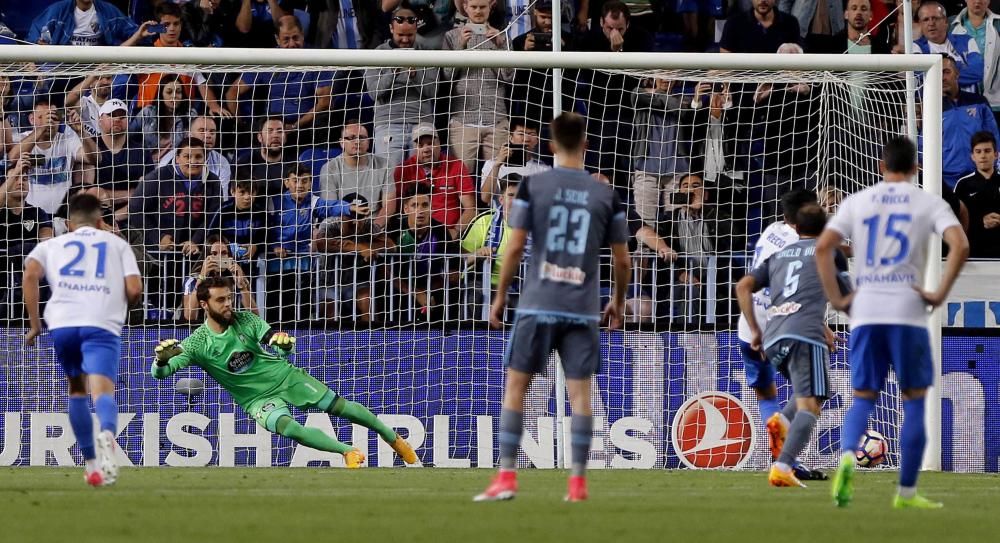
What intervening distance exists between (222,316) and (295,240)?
1.35m

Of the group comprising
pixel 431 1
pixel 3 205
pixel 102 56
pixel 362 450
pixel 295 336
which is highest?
pixel 431 1

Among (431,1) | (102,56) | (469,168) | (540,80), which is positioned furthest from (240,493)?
(431,1)

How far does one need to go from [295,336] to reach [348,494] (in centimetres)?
514

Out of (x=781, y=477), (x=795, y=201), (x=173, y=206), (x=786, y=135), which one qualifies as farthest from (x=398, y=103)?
(x=781, y=477)

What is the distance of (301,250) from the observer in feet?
46.6

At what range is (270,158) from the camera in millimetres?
14547

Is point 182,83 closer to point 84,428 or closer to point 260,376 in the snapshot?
point 260,376

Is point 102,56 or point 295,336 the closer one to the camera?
point 102,56

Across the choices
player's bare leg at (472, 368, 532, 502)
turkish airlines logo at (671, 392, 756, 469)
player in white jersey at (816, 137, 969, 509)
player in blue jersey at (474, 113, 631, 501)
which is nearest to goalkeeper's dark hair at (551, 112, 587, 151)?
player in blue jersey at (474, 113, 631, 501)

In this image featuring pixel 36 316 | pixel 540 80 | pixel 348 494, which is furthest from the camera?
pixel 540 80

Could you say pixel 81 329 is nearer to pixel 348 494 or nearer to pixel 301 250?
pixel 348 494

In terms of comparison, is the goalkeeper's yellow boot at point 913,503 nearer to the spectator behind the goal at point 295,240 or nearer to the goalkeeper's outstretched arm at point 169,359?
the goalkeeper's outstretched arm at point 169,359

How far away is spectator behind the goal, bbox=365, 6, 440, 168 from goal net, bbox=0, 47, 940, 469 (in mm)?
21

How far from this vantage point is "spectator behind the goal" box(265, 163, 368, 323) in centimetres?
1395
